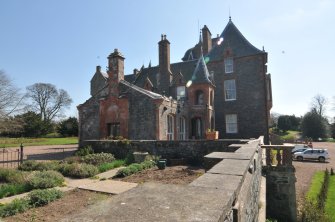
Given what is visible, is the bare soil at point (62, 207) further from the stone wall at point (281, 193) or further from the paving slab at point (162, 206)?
the stone wall at point (281, 193)

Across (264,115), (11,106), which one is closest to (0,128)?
(11,106)

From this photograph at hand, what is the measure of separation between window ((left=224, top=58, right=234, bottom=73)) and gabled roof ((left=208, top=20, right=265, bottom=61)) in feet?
2.37

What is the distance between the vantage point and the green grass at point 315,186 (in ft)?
49.4

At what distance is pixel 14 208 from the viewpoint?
6.05 m

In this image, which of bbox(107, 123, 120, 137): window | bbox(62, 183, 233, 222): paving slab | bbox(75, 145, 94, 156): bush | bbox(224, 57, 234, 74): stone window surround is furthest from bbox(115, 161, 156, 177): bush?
bbox(224, 57, 234, 74): stone window surround

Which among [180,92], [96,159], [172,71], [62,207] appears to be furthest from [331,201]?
[172,71]

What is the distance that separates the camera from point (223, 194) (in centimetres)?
238

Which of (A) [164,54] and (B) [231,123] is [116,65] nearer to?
(A) [164,54]

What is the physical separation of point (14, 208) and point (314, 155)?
30256 mm

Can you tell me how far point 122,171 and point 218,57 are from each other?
815 inches

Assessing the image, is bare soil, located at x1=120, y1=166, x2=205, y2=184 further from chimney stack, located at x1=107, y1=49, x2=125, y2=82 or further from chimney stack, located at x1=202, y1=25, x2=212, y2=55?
chimney stack, located at x1=202, y1=25, x2=212, y2=55

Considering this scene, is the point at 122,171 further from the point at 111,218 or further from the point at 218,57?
the point at 218,57

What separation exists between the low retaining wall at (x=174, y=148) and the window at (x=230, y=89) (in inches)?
562

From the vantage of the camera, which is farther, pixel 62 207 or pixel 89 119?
pixel 89 119
